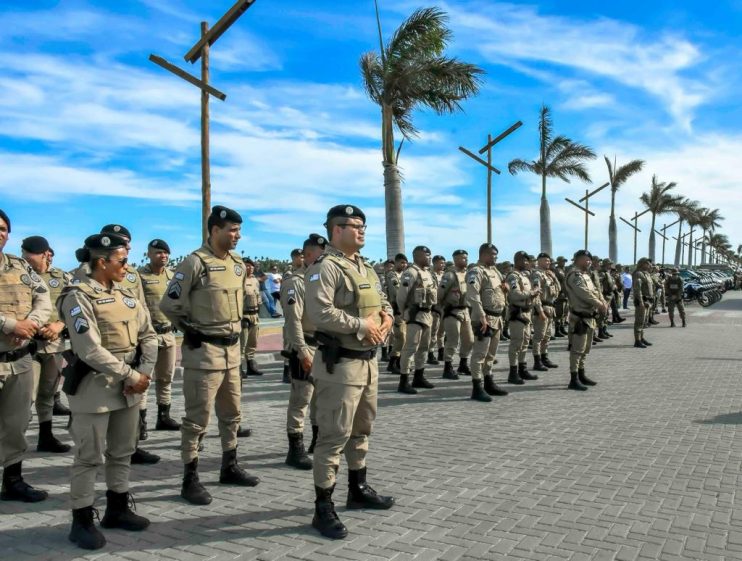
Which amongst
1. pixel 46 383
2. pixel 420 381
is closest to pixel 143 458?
pixel 46 383

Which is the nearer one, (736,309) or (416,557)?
(416,557)

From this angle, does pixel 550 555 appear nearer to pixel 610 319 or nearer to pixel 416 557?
pixel 416 557

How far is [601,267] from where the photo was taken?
737 inches

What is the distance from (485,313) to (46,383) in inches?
222

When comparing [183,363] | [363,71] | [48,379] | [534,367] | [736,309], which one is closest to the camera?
[183,363]

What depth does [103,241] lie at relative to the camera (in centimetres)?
420

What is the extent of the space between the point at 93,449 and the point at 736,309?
1238 inches

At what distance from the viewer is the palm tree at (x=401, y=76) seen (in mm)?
17938

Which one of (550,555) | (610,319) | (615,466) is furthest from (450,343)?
(610,319)

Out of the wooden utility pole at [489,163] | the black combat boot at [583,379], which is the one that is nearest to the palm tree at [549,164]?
the wooden utility pole at [489,163]

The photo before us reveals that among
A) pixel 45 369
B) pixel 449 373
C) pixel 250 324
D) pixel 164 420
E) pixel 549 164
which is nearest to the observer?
pixel 45 369

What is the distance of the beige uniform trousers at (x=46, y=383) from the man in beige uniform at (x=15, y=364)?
5.64 feet

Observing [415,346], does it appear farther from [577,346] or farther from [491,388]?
[577,346]

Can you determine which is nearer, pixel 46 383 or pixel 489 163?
pixel 46 383
